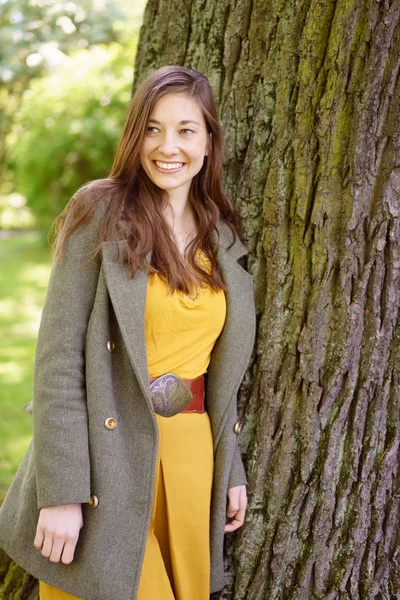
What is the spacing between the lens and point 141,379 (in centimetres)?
216

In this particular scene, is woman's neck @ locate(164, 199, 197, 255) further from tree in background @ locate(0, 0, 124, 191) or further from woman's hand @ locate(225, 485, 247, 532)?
tree in background @ locate(0, 0, 124, 191)

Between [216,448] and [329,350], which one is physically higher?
[329,350]

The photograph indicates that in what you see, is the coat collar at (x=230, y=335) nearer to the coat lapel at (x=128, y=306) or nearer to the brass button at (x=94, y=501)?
the coat lapel at (x=128, y=306)

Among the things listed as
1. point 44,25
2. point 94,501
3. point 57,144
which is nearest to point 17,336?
point 57,144

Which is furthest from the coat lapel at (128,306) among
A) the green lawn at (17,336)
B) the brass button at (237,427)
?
the green lawn at (17,336)

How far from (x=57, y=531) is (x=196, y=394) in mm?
615

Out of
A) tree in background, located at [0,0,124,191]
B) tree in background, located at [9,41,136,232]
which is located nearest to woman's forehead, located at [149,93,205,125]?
tree in background, located at [0,0,124,191]

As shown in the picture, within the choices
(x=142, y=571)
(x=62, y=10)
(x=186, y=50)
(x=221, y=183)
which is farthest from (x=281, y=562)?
(x=62, y=10)

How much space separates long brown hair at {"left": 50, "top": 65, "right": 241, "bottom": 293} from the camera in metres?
2.23

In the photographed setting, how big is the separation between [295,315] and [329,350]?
0.17m

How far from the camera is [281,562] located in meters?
2.54

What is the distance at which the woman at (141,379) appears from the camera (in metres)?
2.16

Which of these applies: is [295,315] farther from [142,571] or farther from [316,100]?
[142,571]

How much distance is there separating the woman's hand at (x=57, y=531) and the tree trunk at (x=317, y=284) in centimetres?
70
